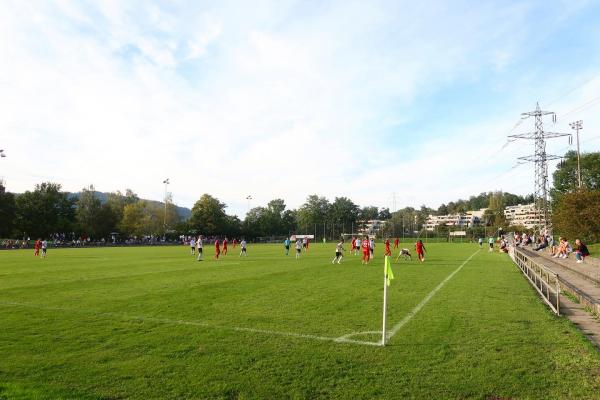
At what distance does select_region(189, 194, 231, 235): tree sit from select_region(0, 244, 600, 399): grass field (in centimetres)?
9940

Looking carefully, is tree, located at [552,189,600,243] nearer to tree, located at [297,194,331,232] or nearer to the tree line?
the tree line

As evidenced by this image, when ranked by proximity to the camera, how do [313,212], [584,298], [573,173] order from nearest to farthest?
[584,298] → [573,173] → [313,212]

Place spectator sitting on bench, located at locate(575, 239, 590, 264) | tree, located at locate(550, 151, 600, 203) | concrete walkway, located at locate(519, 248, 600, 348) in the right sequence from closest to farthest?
concrete walkway, located at locate(519, 248, 600, 348)
spectator sitting on bench, located at locate(575, 239, 590, 264)
tree, located at locate(550, 151, 600, 203)

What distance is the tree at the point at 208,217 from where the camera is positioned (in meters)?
112

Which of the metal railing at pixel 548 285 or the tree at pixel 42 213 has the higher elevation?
the tree at pixel 42 213

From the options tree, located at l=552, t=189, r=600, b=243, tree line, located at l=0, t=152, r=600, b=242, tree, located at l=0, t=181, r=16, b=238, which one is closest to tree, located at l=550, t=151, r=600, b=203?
tree line, located at l=0, t=152, r=600, b=242

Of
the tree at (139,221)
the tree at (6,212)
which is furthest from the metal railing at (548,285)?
the tree at (139,221)

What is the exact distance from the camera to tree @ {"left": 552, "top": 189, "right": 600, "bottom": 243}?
38.3 metres

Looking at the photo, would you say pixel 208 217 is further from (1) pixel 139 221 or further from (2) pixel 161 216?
(2) pixel 161 216

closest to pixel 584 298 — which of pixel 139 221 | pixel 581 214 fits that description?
pixel 581 214

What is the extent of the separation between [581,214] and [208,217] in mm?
89634

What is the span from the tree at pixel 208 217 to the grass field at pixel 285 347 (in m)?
99.4

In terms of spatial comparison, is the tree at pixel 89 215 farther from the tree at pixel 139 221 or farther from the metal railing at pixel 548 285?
the metal railing at pixel 548 285

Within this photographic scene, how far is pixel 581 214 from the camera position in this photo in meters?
39.1
